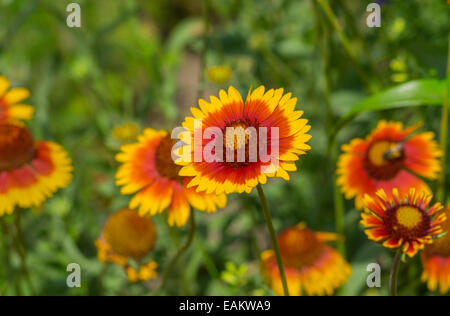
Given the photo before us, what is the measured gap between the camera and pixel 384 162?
0.68 meters

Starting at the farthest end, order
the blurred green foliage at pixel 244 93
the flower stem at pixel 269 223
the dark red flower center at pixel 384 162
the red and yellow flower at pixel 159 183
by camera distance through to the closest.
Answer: the blurred green foliage at pixel 244 93
the dark red flower center at pixel 384 162
the red and yellow flower at pixel 159 183
the flower stem at pixel 269 223

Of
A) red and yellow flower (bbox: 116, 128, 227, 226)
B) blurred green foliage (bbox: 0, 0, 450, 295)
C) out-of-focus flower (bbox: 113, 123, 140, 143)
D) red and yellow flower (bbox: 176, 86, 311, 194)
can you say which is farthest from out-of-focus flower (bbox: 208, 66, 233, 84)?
red and yellow flower (bbox: 176, 86, 311, 194)

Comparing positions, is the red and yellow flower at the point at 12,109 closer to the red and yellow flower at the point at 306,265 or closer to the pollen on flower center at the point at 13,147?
the pollen on flower center at the point at 13,147

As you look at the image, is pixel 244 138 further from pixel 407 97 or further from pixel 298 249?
pixel 298 249

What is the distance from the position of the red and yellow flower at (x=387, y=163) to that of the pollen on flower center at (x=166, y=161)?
0.79 ft

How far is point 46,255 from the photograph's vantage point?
3.21 ft

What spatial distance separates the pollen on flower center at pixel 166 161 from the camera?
60 centimetres

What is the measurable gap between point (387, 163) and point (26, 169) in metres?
0.50

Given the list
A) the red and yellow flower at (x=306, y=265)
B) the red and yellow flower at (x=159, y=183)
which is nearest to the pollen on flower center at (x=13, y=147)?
the red and yellow flower at (x=159, y=183)

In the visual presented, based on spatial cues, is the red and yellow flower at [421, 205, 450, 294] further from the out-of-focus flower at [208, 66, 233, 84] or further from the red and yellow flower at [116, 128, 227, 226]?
the out-of-focus flower at [208, 66, 233, 84]

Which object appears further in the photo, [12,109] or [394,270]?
[12,109]

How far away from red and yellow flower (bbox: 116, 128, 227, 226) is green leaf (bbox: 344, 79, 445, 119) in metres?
0.20

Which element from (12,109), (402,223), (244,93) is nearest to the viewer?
(402,223)

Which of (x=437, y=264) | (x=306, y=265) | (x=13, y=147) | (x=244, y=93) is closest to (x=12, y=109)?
(x=13, y=147)
